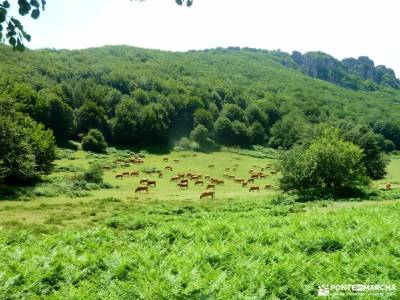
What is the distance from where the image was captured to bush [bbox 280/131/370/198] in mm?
42906

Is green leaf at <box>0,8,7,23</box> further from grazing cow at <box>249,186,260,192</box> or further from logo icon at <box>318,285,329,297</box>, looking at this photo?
grazing cow at <box>249,186,260,192</box>

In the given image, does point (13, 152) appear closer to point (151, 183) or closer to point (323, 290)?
point (151, 183)

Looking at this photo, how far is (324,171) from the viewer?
43000 millimetres

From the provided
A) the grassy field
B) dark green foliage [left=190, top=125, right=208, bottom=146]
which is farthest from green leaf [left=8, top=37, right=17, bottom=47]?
dark green foliage [left=190, top=125, right=208, bottom=146]

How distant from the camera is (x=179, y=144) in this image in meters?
→ 112

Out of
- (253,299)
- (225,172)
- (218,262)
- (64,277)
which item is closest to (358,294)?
(253,299)

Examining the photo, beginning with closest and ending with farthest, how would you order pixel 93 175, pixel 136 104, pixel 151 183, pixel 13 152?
pixel 13 152 → pixel 93 175 → pixel 151 183 → pixel 136 104

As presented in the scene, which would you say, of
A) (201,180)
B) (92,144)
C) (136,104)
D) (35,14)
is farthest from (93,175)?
(136,104)

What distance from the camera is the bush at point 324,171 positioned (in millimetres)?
42906

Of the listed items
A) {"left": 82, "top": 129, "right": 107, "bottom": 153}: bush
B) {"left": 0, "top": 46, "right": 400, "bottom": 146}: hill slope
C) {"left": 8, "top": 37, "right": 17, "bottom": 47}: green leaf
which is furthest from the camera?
{"left": 0, "top": 46, "right": 400, "bottom": 146}: hill slope

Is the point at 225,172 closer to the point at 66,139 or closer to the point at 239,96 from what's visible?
the point at 66,139

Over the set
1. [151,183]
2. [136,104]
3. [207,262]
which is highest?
[136,104]

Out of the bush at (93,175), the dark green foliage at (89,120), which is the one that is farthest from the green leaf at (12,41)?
the dark green foliage at (89,120)

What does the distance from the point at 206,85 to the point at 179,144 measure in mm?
80832
